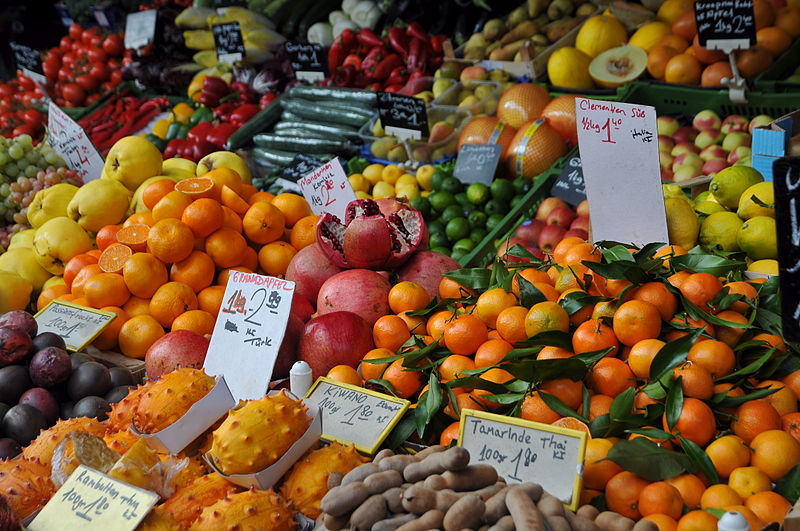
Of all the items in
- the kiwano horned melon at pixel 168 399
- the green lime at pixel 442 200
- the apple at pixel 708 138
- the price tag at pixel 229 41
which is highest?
the price tag at pixel 229 41

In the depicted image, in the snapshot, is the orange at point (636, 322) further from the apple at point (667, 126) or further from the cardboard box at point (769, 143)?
the apple at point (667, 126)

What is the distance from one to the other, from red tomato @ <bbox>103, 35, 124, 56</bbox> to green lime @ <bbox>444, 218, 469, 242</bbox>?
4.60 metres

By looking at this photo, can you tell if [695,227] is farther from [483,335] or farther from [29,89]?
[29,89]

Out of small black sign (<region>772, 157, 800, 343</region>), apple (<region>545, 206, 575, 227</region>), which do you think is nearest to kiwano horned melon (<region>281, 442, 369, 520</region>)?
small black sign (<region>772, 157, 800, 343</region>)

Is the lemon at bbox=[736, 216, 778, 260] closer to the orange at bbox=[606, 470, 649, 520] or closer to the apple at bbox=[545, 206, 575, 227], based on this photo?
the apple at bbox=[545, 206, 575, 227]

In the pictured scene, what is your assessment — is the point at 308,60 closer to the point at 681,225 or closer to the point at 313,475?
the point at 681,225

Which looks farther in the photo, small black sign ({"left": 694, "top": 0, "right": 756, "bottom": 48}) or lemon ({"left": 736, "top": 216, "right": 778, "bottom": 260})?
small black sign ({"left": 694, "top": 0, "right": 756, "bottom": 48})

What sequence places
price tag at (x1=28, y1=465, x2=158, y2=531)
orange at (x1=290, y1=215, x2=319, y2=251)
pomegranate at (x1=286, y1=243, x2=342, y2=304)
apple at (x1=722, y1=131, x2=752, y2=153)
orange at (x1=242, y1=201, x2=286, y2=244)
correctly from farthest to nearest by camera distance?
apple at (x1=722, y1=131, x2=752, y2=153) < orange at (x1=290, y1=215, x2=319, y2=251) < orange at (x1=242, y1=201, x2=286, y2=244) < pomegranate at (x1=286, y1=243, x2=342, y2=304) < price tag at (x1=28, y1=465, x2=158, y2=531)

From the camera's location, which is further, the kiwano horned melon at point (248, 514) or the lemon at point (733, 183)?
the lemon at point (733, 183)

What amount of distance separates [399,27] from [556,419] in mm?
4415

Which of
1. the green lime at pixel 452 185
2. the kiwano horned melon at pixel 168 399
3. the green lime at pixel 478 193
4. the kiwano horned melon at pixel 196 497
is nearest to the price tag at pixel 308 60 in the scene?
the green lime at pixel 452 185

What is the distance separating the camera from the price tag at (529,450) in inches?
50.5

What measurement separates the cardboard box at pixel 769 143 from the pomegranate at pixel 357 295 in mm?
1430

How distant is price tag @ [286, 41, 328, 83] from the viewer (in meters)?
5.00
